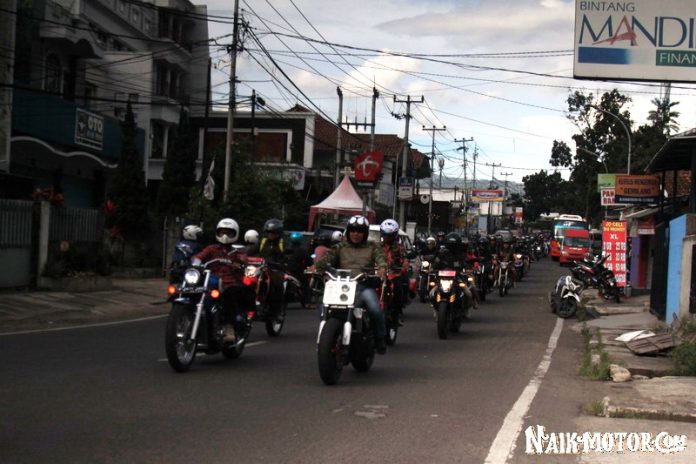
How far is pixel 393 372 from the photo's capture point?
10523 mm

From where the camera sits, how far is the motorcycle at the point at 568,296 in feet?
65.3

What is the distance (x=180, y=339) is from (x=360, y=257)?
225 cm

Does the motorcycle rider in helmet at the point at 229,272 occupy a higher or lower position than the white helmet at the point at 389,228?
lower

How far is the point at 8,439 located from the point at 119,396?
1.83 metres

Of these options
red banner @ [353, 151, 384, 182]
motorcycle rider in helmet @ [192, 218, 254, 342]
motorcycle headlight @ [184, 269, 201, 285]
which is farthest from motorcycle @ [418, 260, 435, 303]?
red banner @ [353, 151, 384, 182]

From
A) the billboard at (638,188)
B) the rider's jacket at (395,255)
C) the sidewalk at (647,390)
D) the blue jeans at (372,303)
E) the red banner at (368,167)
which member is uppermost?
the red banner at (368,167)

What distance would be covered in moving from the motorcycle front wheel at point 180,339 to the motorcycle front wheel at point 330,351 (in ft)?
5.12

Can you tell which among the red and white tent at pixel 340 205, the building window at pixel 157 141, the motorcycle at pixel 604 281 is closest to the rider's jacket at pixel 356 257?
the motorcycle at pixel 604 281

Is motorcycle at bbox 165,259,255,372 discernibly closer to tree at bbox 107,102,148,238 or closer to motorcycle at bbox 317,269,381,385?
motorcycle at bbox 317,269,381,385

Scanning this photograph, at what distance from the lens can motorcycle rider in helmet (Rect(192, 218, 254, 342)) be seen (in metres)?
10.4

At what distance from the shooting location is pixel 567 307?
65.5 ft

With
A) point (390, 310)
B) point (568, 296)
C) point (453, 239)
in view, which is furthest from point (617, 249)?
point (390, 310)

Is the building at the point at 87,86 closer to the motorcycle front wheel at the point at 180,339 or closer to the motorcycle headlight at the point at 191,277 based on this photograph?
the motorcycle headlight at the point at 191,277

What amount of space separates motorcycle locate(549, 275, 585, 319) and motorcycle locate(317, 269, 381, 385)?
36.9 ft
